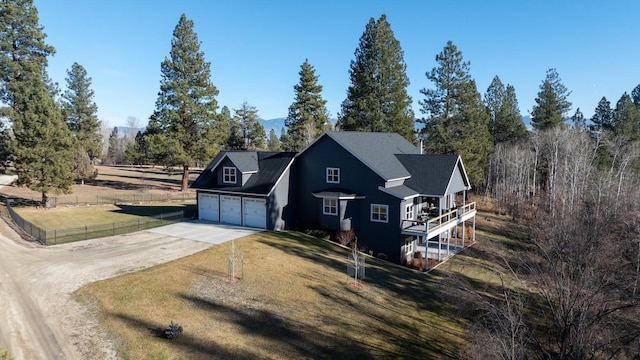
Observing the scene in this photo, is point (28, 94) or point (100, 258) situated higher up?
point (28, 94)

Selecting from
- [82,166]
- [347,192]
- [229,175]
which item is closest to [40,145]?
[229,175]

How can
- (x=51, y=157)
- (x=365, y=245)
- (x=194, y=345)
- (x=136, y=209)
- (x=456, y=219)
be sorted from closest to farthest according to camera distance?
1. (x=194, y=345)
2. (x=365, y=245)
3. (x=456, y=219)
4. (x=51, y=157)
5. (x=136, y=209)

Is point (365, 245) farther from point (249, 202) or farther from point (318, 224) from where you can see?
point (249, 202)

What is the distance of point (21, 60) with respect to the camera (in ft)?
128

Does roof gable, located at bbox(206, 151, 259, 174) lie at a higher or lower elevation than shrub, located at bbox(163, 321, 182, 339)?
higher

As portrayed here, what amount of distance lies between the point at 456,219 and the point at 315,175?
1184 cm

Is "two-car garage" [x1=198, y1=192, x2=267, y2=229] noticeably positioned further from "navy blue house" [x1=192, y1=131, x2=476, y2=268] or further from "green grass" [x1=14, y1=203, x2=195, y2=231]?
"green grass" [x1=14, y1=203, x2=195, y2=231]

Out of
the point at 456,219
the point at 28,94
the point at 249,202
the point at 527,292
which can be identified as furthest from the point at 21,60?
the point at 527,292

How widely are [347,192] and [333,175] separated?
202 cm

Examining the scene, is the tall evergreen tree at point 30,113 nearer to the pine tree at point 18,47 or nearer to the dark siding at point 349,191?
the pine tree at point 18,47

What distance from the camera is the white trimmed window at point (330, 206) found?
28.9 metres

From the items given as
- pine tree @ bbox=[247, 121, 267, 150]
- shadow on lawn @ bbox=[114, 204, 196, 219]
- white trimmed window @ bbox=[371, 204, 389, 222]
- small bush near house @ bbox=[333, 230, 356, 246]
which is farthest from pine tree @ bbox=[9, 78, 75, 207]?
pine tree @ bbox=[247, 121, 267, 150]

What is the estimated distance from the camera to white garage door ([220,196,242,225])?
3091cm

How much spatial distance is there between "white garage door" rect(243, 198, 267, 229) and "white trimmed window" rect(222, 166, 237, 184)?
2.38 metres
